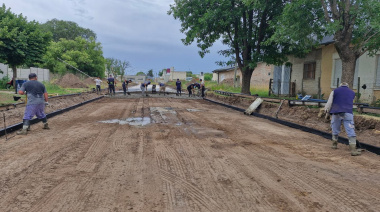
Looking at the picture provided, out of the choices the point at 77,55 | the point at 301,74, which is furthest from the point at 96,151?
the point at 77,55

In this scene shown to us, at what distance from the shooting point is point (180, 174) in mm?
4195

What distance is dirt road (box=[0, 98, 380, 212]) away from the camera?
128 inches

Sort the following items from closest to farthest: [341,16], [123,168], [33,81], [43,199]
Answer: [43,199], [123,168], [33,81], [341,16]

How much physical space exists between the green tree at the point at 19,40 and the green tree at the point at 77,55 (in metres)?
19.0

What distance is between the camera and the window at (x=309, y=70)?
18.4m

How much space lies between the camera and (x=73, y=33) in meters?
64.7

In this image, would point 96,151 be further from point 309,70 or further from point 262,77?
point 262,77

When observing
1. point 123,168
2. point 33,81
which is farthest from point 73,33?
point 123,168

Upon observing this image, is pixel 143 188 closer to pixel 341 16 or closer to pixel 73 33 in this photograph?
pixel 341 16

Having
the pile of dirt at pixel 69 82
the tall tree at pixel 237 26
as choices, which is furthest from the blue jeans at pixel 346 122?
the pile of dirt at pixel 69 82

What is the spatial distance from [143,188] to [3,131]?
5.58 m

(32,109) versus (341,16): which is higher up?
(341,16)

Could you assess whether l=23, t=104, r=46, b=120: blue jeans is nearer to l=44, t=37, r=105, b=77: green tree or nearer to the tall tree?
the tall tree

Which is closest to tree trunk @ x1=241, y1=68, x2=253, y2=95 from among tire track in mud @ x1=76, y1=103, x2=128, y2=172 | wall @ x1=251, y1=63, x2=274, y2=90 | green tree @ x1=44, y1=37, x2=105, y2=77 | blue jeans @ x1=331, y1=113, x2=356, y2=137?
wall @ x1=251, y1=63, x2=274, y2=90
